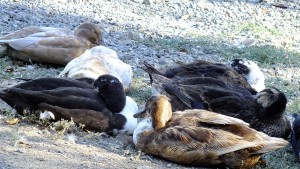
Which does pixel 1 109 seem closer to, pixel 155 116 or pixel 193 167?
pixel 155 116

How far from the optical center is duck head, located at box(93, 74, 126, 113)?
Result: 857 centimetres

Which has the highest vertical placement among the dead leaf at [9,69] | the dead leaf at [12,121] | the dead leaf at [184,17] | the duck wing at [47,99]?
the duck wing at [47,99]

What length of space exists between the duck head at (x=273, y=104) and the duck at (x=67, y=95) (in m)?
1.78

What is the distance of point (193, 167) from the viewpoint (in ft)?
25.1

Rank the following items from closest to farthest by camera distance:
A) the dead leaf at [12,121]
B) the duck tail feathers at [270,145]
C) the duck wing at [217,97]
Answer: the duck tail feathers at [270,145], the dead leaf at [12,121], the duck wing at [217,97]

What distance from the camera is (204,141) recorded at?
297 inches

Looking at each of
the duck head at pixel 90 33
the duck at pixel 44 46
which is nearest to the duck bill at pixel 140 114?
the duck at pixel 44 46

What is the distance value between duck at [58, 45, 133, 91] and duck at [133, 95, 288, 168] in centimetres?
221

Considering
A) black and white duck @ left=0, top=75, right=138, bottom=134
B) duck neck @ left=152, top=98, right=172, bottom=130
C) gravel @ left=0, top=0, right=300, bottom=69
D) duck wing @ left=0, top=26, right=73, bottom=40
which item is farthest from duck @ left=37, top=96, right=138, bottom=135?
gravel @ left=0, top=0, right=300, bottom=69

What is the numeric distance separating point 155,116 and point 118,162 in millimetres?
909

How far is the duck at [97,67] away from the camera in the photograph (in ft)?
32.5

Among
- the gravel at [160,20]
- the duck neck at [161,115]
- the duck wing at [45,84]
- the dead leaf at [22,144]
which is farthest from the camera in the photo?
the gravel at [160,20]

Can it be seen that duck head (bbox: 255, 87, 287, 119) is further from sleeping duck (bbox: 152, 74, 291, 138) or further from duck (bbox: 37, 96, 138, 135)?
duck (bbox: 37, 96, 138, 135)

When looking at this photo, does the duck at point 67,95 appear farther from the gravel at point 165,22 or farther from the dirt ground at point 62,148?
the gravel at point 165,22
